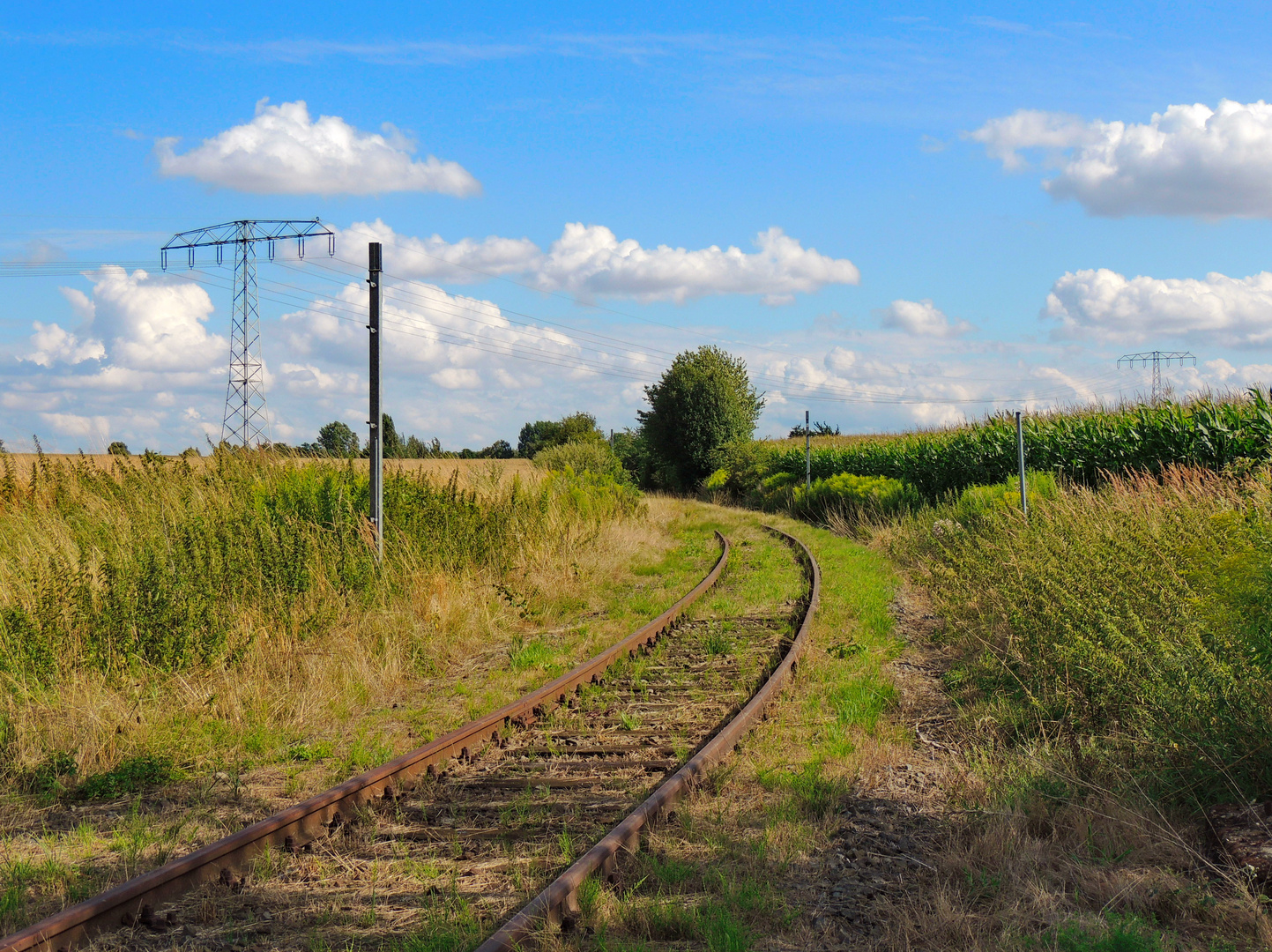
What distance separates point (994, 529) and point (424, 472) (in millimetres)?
7877

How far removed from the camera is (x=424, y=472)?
12.8 meters

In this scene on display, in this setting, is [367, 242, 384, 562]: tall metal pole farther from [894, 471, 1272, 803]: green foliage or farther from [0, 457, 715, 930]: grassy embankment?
[894, 471, 1272, 803]: green foliage

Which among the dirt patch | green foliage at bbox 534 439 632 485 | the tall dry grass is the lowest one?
the dirt patch

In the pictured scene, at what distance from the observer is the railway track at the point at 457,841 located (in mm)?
3545

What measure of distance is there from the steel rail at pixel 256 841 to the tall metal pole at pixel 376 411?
4.11m

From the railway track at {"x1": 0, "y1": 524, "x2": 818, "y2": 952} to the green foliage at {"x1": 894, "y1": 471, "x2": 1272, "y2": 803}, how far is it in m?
2.03

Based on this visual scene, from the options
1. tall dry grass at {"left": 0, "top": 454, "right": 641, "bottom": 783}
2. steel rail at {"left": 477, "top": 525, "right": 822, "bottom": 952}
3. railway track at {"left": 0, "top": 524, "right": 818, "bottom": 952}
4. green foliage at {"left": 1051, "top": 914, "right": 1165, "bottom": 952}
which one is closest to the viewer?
green foliage at {"left": 1051, "top": 914, "right": 1165, "bottom": 952}

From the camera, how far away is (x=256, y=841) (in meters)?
4.27

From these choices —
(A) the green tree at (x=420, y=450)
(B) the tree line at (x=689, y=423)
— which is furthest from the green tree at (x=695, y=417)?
(A) the green tree at (x=420, y=450)

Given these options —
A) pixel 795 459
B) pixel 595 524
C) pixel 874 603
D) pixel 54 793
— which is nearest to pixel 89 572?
pixel 54 793

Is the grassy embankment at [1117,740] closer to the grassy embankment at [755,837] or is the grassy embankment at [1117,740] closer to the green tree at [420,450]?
the grassy embankment at [755,837]

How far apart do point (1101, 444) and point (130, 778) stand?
16.4 metres

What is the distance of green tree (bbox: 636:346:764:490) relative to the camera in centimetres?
4981

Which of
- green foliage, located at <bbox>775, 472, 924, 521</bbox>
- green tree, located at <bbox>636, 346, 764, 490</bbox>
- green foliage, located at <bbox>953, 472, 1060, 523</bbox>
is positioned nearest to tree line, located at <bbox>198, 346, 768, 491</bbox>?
green tree, located at <bbox>636, 346, 764, 490</bbox>
